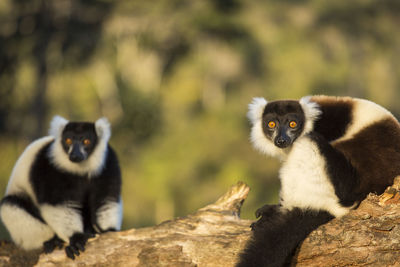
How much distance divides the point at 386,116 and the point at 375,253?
1.38 meters

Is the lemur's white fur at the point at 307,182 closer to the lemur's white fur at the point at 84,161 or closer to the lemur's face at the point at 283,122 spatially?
the lemur's face at the point at 283,122

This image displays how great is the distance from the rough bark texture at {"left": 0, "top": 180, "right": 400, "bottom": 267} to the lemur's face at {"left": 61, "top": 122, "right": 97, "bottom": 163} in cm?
137

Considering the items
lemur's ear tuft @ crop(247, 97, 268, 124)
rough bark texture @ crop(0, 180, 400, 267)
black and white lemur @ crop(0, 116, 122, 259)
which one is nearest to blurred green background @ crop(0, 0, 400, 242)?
black and white lemur @ crop(0, 116, 122, 259)

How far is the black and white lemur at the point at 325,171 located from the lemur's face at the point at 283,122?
24 millimetres

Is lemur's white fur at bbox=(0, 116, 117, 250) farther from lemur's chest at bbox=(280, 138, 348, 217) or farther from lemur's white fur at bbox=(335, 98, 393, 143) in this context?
lemur's white fur at bbox=(335, 98, 393, 143)

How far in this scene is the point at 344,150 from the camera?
5344mm

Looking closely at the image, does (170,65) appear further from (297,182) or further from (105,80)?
(297,182)

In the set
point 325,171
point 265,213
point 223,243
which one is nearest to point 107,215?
point 223,243

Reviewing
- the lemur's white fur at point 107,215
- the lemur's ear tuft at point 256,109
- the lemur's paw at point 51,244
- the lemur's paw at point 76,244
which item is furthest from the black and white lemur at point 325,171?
the lemur's paw at point 51,244

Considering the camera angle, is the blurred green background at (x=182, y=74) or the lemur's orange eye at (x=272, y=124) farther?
the blurred green background at (x=182, y=74)

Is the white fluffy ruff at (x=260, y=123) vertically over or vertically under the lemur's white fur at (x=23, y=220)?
over

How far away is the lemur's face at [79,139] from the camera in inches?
283

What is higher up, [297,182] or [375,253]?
[297,182]

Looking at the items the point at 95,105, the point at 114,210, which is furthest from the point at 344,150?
the point at 95,105
